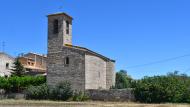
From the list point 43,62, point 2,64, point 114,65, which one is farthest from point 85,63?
point 43,62

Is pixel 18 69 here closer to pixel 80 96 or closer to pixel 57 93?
pixel 57 93

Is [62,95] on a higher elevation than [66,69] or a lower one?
lower

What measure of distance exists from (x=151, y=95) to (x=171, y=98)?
2.19 meters

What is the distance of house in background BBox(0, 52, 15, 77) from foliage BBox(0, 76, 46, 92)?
15.3 meters

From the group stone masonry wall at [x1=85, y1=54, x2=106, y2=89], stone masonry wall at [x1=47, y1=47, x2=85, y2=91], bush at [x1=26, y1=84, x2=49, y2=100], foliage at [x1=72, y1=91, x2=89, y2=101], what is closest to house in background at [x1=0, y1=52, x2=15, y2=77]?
stone masonry wall at [x1=47, y1=47, x2=85, y2=91]

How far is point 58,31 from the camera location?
61125 millimetres

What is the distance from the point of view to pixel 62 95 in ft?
171

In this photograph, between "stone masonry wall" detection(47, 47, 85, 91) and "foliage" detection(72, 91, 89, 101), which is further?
"stone masonry wall" detection(47, 47, 85, 91)

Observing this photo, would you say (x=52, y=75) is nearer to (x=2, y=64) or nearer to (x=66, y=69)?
(x=66, y=69)

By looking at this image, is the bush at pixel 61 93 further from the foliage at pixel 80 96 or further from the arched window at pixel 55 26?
the arched window at pixel 55 26

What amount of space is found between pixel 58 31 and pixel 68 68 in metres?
5.90

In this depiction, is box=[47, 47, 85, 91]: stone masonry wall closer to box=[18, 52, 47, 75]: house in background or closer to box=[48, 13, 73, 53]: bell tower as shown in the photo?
box=[48, 13, 73, 53]: bell tower

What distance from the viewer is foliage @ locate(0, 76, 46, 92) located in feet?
201

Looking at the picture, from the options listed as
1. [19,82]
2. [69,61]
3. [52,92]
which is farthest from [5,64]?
[52,92]
